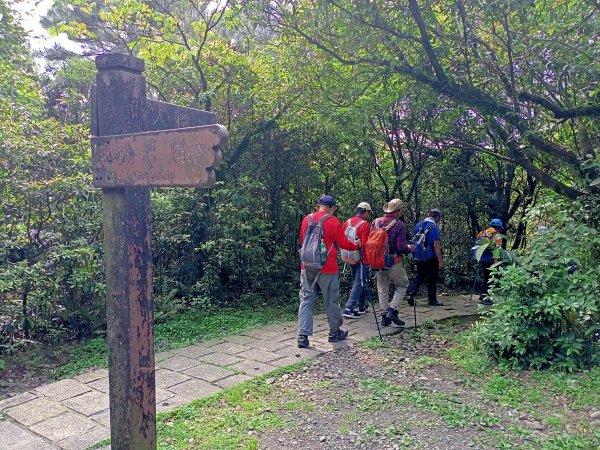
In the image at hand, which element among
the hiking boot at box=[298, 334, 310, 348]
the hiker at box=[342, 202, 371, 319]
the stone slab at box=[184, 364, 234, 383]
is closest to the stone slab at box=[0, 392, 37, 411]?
the stone slab at box=[184, 364, 234, 383]

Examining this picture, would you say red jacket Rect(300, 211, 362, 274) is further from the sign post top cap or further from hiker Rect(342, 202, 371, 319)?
the sign post top cap

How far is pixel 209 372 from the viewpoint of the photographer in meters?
5.12

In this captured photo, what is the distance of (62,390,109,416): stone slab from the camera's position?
13.9 feet

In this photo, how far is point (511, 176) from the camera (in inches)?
419

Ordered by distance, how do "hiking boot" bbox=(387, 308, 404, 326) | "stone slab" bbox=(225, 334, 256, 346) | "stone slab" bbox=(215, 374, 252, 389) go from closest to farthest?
"stone slab" bbox=(215, 374, 252, 389)
"stone slab" bbox=(225, 334, 256, 346)
"hiking boot" bbox=(387, 308, 404, 326)

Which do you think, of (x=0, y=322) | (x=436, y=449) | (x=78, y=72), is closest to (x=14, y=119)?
(x=0, y=322)

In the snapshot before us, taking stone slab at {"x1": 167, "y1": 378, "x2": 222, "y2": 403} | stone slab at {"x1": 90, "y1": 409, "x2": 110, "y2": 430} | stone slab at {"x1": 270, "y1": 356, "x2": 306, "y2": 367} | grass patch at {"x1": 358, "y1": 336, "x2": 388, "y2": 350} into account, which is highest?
grass patch at {"x1": 358, "y1": 336, "x2": 388, "y2": 350}

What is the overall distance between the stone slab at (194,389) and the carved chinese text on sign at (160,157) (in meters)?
2.84

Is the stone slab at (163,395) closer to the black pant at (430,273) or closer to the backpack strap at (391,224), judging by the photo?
the backpack strap at (391,224)

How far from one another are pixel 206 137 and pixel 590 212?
502cm

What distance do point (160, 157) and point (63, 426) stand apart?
2.94 meters

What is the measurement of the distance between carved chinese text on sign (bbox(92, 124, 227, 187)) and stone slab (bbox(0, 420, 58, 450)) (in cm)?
245

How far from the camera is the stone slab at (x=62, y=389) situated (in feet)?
15.0

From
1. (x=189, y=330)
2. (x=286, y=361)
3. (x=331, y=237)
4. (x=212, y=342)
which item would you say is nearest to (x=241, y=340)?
(x=212, y=342)
